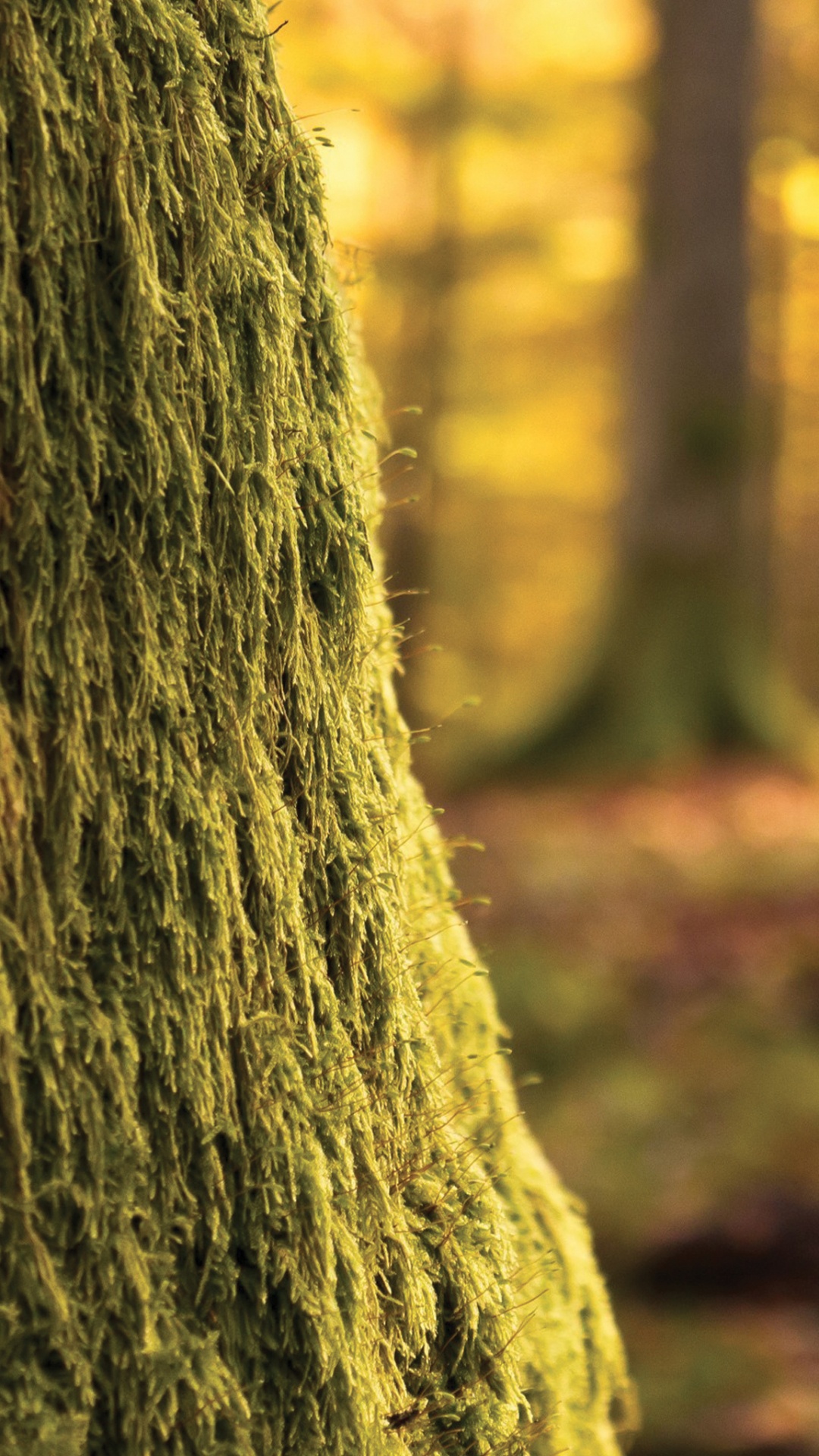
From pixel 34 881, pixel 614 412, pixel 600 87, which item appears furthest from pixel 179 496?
pixel 614 412

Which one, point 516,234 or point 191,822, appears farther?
point 516,234

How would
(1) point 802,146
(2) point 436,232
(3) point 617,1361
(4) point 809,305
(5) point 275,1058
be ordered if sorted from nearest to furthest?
(5) point 275,1058
(3) point 617,1361
(1) point 802,146
(2) point 436,232
(4) point 809,305

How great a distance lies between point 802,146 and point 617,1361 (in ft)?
44.1

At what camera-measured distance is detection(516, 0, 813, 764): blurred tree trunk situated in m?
10.8

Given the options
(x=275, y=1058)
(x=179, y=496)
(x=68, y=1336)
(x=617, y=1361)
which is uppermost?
(x=179, y=496)

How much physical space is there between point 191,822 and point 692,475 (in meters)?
10.4

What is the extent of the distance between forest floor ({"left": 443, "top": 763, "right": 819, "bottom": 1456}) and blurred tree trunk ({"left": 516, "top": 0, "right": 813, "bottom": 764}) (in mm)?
720

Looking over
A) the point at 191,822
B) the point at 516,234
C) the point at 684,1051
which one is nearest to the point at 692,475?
the point at 516,234

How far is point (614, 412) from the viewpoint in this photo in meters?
19.2

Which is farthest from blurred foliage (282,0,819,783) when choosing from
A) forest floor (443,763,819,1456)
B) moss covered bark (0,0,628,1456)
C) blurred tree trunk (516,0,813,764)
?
moss covered bark (0,0,628,1456)

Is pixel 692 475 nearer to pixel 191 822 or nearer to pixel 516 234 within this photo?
pixel 516 234

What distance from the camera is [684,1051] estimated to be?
706 cm

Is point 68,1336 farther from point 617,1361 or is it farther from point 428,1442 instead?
point 617,1361

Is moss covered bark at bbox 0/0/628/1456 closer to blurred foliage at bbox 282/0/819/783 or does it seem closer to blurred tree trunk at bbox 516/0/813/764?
blurred tree trunk at bbox 516/0/813/764
